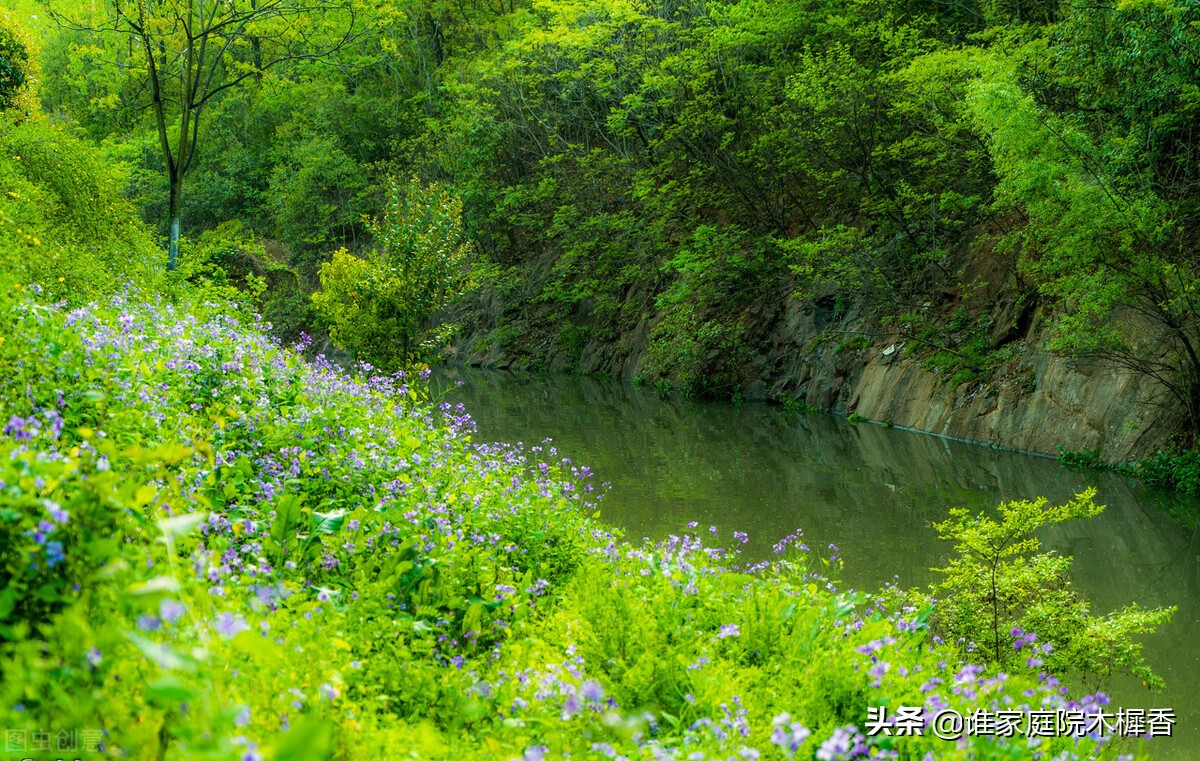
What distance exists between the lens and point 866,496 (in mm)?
12758

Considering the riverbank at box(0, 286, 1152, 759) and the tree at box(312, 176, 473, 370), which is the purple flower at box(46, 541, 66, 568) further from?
the tree at box(312, 176, 473, 370)

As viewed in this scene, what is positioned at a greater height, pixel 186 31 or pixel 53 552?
pixel 186 31

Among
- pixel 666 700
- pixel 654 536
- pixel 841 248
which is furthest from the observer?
pixel 841 248

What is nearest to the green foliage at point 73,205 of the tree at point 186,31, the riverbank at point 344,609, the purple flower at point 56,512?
the tree at point 186,31

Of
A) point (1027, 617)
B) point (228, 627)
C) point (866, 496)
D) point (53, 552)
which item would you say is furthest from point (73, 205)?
point (1027, 617)

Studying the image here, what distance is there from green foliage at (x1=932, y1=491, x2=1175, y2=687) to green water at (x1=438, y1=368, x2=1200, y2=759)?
59 centimetres

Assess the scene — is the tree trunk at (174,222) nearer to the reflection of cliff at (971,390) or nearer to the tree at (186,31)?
the tree at (186,31)

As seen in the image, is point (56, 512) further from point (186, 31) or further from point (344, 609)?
point (186, 31)

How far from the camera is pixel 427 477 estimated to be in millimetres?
6738

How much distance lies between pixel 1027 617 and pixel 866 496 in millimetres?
6826

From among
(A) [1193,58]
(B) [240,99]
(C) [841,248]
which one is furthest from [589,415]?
(B) [240,99]

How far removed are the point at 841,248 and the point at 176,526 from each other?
781 inches

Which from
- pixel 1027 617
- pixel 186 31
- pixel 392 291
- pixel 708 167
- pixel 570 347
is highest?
pixel 570 347

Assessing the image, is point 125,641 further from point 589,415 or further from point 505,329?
point 505,329
